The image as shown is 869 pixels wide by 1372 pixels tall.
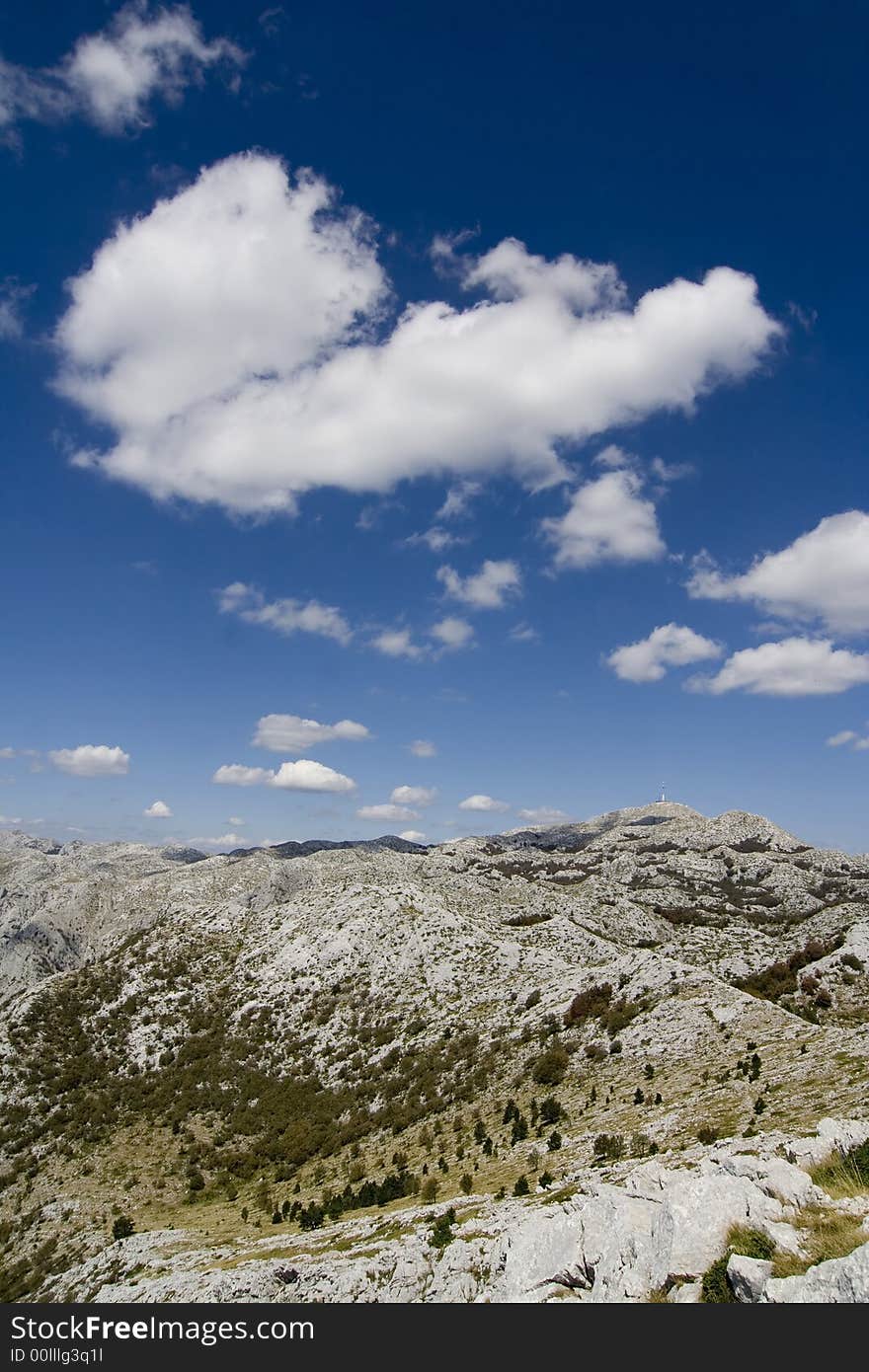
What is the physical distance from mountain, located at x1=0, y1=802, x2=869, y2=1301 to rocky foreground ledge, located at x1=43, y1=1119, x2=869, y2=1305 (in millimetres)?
95

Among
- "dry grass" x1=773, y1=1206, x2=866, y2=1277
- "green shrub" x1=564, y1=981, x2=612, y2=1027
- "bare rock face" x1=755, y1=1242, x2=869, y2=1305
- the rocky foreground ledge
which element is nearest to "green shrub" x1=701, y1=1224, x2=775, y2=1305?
the rocky foreground ledge

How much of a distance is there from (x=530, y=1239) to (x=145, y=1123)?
48.5m

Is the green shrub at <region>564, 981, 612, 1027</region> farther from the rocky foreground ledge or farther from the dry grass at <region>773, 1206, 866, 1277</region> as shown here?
the dry grass at <region>773, 1206, 866, 1277</region>

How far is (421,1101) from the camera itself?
44.2 metres

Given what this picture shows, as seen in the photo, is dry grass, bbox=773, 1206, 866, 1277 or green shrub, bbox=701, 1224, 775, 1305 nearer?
dry grass, bbox=773, 1206, 866, 1277

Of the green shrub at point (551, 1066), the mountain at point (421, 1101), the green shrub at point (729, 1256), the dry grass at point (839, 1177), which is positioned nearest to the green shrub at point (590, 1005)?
the mountain at point (421, 1101)

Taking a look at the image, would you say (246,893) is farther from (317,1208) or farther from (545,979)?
(317,1208)

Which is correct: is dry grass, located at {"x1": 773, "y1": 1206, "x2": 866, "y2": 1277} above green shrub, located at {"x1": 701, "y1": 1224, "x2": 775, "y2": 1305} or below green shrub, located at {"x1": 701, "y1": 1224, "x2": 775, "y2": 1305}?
above

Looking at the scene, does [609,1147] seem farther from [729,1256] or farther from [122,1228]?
[122,1228]

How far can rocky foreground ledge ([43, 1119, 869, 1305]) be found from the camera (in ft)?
41.8

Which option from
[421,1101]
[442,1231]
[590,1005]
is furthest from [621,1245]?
[421,1101]

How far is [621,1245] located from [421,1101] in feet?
108

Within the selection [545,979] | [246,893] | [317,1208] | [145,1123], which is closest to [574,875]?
[246,893]

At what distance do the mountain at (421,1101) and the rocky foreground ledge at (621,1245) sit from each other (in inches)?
3.7
